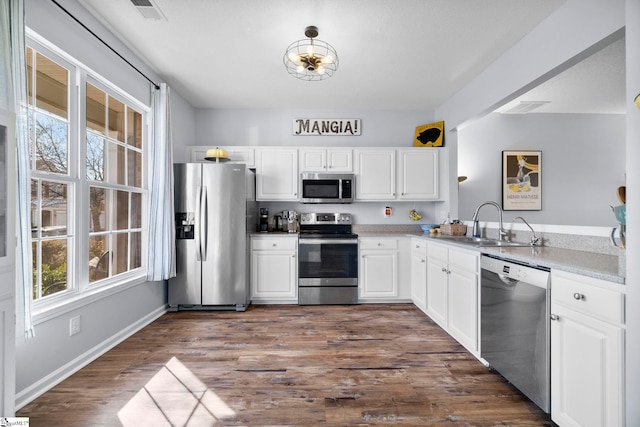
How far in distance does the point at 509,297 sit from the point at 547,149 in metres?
3.36

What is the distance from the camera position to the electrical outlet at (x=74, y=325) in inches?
82.0

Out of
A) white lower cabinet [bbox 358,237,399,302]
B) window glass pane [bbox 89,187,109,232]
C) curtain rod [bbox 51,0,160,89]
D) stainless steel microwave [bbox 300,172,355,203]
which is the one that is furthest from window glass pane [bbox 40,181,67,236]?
white lower cabinet [bbox 358,237,399,302]

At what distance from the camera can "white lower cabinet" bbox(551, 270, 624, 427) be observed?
1251mm

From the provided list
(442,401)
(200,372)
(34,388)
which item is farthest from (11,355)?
(442,401)

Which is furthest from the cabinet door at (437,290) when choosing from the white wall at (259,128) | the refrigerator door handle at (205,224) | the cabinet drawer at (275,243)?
the refrigerator door handle at (205,224)

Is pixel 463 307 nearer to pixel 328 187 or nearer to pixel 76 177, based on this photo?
pixel 328 187

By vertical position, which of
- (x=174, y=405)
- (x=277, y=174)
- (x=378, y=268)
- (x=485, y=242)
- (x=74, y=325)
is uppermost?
(x=277, y=174)

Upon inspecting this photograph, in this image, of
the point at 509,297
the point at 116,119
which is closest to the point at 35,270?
the point at 116,119

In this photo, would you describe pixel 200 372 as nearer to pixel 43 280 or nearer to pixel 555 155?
pixel 43 280

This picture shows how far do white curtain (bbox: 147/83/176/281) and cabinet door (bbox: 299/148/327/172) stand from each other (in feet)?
5.17

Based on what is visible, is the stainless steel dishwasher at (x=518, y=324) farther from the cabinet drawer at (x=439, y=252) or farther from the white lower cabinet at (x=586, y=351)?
the cabinet drawer at (x=439, y=252)

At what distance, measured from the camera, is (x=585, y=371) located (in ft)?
4.50

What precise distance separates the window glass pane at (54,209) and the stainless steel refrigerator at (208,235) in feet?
4.27

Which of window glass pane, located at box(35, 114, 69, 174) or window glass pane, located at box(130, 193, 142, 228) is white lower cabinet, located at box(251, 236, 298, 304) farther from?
window glass pane, located at box(35, 114, 69, 174)
